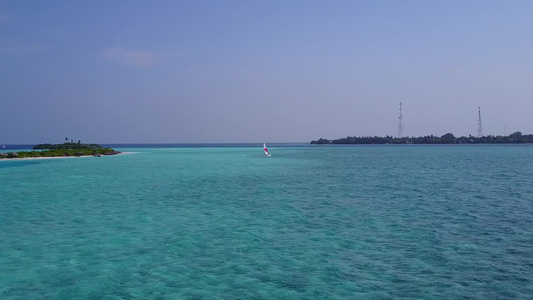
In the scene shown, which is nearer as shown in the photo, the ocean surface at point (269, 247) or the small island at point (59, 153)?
the ocean surface at point (269, 247)

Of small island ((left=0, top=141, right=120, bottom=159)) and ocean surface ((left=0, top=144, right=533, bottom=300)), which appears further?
small island ((left=0, top=141, right=120, bottom=159))

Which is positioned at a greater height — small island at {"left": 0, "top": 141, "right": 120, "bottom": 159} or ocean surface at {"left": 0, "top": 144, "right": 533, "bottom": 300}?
small island at {"left": 0, "top": 141, "right": 120, "bottom": 159}

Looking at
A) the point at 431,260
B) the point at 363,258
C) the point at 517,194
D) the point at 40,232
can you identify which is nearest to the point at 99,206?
the point at 40,232

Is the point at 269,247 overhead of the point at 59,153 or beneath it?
beneath

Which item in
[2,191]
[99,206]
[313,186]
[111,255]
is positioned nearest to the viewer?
[111,255]

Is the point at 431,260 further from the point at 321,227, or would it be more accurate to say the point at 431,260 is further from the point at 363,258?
the point at 321,227

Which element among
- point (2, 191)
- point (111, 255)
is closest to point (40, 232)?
point (111, 255)

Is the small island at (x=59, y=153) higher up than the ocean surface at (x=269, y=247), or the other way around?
the small island at (x=59, y=153)

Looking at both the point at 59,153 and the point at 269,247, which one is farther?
the point at 59,153

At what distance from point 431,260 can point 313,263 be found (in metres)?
3.41

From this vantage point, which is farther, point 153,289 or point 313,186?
point 313,186

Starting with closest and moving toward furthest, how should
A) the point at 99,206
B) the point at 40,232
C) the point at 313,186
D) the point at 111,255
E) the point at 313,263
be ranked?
1. the point at 313,263
2. the point at 111,255
3. the point at 40,232
4. the point at 99,206
5. the point at 313,186

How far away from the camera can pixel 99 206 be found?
2316 centimetres

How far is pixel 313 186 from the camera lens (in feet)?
108
